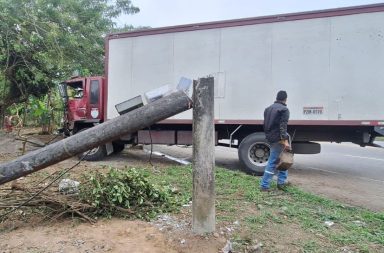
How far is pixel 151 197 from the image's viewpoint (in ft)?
15.5

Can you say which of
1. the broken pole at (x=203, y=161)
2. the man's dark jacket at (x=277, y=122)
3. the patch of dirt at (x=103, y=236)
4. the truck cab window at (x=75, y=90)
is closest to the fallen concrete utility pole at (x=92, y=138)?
the broken pole at (x=203, y=161)

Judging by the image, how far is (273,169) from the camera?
6.30m

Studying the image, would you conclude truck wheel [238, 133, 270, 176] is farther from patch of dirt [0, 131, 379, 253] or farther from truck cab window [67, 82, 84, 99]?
truck cab window [67, 82, 84, 99]

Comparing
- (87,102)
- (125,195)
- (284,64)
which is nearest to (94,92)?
(87,102)

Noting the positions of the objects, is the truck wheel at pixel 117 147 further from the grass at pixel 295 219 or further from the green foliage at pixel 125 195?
the green foliage at pixel 125 195

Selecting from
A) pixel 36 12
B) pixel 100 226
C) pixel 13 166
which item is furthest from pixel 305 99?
pixel 36 12

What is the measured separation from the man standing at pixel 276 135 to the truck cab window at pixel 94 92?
5185 mm

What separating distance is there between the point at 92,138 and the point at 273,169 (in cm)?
351

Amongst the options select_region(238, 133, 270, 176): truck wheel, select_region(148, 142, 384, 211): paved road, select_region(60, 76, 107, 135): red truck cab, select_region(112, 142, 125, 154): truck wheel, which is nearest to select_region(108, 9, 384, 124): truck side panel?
select_region(238, 133, 270, 176): truck wheel

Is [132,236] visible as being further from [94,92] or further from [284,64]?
[94,92]

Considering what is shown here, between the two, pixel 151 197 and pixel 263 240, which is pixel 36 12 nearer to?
pixel 151 197

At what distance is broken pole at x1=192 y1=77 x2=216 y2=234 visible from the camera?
148 inches

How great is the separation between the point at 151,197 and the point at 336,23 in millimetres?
5559

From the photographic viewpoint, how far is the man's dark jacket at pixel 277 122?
621cm
